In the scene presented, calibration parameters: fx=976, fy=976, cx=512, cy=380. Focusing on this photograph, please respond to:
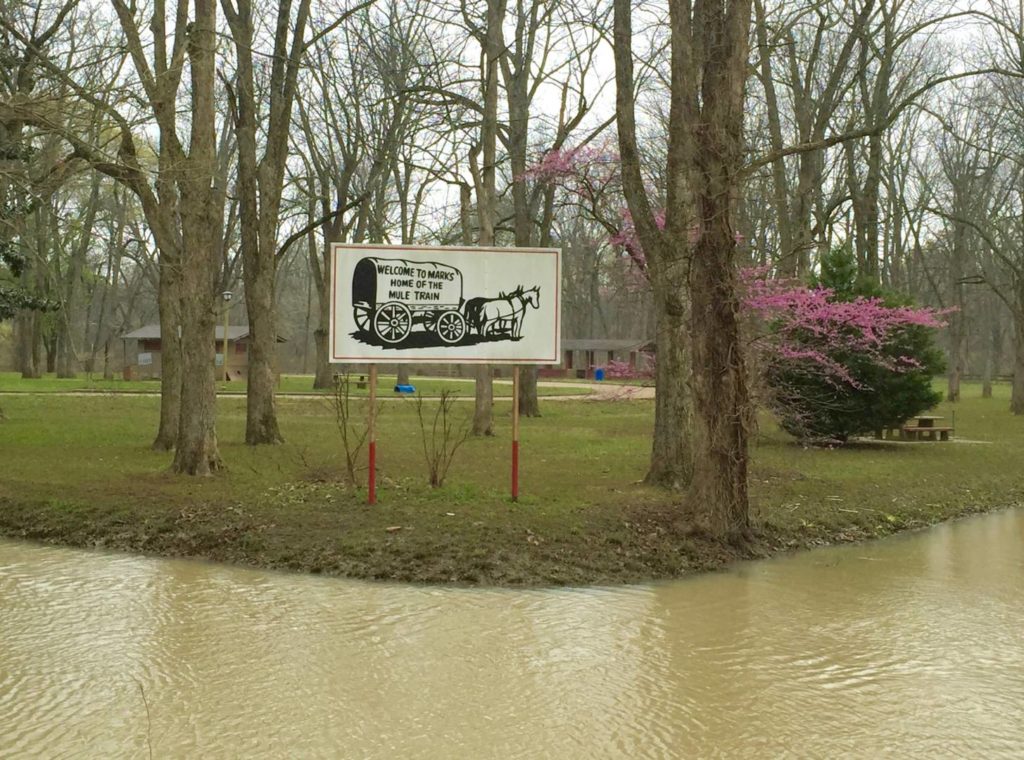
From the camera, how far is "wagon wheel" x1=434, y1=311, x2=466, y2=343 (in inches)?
425

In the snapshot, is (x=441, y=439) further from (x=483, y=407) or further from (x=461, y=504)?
(x=461, y=504)

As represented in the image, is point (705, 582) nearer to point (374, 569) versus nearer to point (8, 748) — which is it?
point (374, 569)

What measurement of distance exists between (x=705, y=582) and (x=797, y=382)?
10449mm

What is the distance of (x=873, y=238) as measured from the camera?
29281 millimetres

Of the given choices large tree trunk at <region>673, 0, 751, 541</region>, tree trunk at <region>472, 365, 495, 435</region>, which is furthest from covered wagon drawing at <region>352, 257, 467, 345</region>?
tree trunk at <region>472, 365, 495, 435</region>

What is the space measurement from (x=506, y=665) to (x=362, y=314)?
5.32 metres

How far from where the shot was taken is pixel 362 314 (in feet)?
34.9

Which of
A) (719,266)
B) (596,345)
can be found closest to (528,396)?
(719,266)

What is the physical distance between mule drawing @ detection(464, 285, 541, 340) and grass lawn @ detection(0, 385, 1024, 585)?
1.86 metres

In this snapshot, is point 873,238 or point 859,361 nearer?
point 859,361

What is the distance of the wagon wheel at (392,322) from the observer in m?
10.7

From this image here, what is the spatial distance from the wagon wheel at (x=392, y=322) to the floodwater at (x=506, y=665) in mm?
3133

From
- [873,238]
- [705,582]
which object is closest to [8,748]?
[705,582]

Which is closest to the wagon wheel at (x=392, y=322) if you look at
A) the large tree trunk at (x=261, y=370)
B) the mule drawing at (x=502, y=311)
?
the mule drawing at (x=502, y=311)
